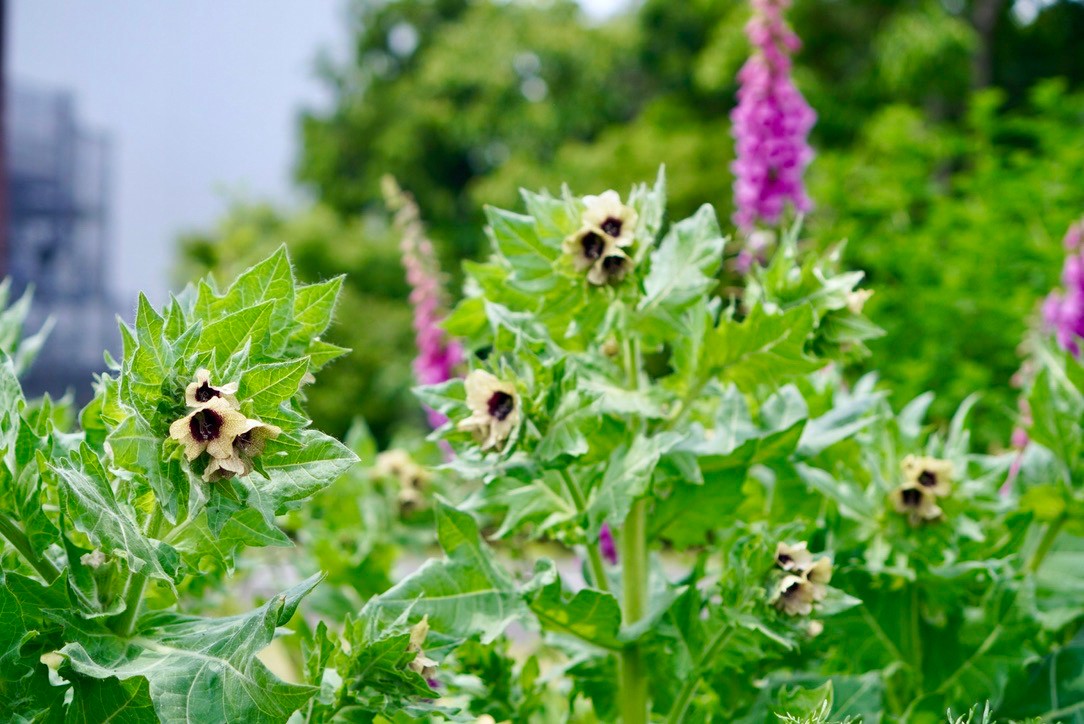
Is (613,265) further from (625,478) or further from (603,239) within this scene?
(625,478)

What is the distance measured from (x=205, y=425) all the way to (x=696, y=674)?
0.52m

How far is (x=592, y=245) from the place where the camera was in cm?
90

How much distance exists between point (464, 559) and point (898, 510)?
1.48 feet

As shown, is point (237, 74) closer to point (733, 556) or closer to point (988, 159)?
point (988, 159)

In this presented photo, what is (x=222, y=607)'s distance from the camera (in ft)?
5.65

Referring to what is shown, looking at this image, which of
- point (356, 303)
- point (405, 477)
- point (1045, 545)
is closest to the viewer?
point (1045, 545)

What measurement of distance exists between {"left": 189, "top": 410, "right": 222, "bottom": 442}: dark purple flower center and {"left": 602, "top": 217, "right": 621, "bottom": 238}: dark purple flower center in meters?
0.42

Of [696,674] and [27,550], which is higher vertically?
[27,550]

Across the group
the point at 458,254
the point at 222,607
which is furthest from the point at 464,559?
the point at 458,254

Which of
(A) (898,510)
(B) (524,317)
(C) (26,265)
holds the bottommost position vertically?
→ (C) (26,265)

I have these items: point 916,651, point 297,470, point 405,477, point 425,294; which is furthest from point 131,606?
point 425,294

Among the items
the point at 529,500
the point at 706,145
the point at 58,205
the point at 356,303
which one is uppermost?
the point at 529,500

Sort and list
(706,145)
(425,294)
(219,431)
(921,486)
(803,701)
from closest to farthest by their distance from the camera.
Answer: (219,431) < (803,701) < (921,486) < (425,294) < (706,145)

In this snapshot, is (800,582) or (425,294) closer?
(800,582)
